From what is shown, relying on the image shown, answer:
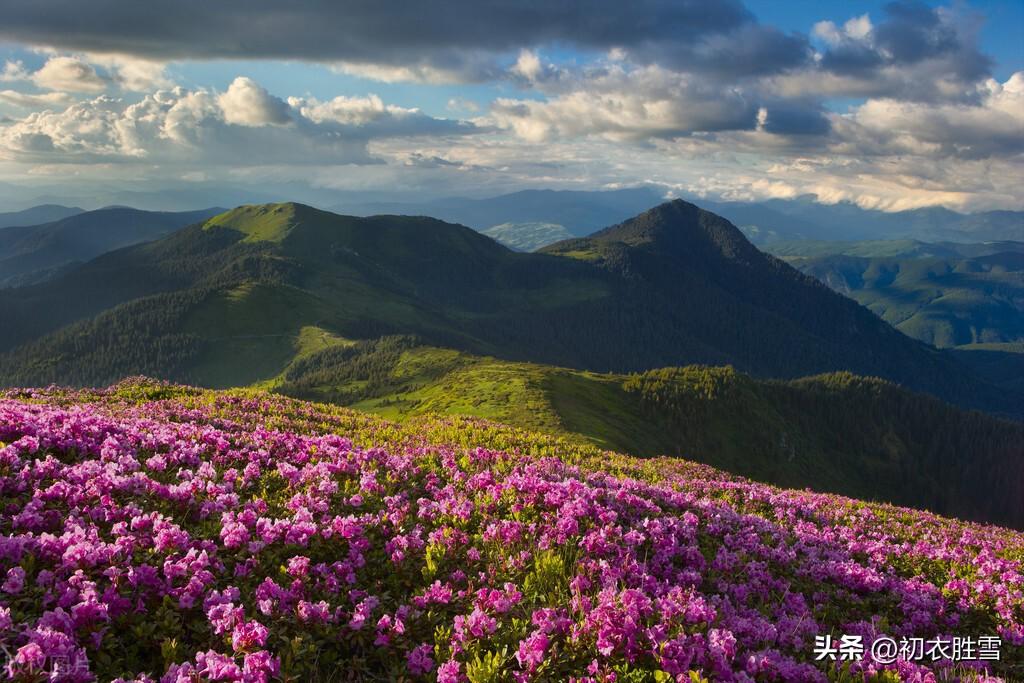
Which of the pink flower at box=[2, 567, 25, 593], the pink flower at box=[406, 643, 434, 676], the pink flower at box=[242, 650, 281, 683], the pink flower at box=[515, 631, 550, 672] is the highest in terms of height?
the pink flower at box=[2, 567, 25, 593]

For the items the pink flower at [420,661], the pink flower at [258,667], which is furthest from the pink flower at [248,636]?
the pink flower at [420,661]

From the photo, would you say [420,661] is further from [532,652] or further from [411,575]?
[411,575]

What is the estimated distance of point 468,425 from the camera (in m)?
27.0

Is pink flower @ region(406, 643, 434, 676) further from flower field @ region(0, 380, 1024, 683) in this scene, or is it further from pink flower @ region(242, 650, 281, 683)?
pink flower @ region(242, 650, 281, 683)

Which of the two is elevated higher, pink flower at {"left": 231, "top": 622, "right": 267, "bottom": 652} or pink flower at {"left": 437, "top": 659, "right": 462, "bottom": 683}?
pink flower at {"left": 231, "top": 622, "right": 267, "bottom": 652}

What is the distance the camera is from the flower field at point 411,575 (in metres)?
7.14

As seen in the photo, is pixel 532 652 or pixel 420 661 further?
pixel 420 661

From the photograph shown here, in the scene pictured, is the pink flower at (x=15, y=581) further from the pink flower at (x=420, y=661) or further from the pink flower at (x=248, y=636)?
the pink flower at (x=420, y=661)

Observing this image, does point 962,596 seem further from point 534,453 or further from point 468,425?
point 468,425

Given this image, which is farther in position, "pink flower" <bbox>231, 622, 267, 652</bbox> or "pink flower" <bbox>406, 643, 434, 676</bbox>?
"pink flower" <bbox>406, 643, 434, 676</bbox>

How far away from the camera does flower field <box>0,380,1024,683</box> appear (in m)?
7.14

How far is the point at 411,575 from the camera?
9.30 metres

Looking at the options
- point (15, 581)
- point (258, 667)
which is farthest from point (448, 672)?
point (15, 581)

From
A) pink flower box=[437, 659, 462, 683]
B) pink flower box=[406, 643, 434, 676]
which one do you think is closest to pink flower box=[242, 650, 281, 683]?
pink flower box=[406, 643, 434, 676]
